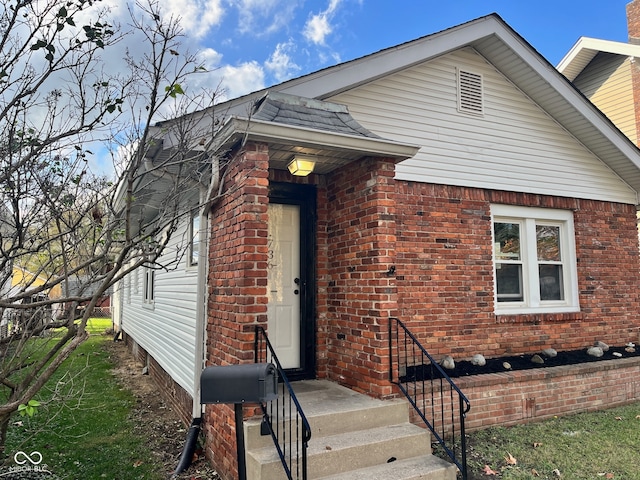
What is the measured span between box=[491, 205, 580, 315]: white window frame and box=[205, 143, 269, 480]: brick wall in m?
3.89

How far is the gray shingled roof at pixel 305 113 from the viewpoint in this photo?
4.11 meters

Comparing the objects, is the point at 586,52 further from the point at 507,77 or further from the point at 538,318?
the point at 538,318

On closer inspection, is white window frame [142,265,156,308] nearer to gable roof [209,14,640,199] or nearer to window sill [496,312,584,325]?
gable roof [209,14,640,199]

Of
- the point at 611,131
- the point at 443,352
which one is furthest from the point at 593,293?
the point at 443,352

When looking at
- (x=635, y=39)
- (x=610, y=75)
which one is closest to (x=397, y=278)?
(x=610, y=75)

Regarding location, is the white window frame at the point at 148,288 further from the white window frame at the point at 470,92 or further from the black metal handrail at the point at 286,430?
the white window frame at the point at 470,92

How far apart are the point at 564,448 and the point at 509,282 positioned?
254cm

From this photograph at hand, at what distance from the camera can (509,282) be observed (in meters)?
6.52

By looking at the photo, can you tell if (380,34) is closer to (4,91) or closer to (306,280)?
(306,280)

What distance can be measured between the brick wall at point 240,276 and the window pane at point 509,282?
160 inches

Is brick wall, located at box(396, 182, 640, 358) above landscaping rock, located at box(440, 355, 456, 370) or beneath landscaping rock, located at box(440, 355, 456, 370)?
above

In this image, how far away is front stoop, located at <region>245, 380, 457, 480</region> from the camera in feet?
11.2
